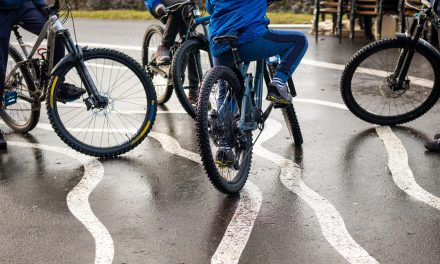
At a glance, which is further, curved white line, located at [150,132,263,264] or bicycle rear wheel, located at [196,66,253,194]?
bicycle rear wheel, located at [196,66,253,194]

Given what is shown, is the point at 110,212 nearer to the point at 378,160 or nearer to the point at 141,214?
the point at 141,214

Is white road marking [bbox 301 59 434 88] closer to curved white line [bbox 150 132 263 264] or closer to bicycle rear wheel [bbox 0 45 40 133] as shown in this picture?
curved white line [bbox 150 132 263 264]

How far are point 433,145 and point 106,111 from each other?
9.35 feet

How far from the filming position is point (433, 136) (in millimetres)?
7414

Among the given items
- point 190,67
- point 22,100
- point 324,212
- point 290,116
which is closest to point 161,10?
point 190,67

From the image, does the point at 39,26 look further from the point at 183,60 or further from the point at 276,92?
the point at 276,92

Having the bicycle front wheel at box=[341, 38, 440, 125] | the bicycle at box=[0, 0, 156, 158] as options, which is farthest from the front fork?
the bicycle front wheel at box=[341, 38, 440, 125]

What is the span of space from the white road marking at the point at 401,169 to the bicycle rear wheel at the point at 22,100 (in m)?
3.25

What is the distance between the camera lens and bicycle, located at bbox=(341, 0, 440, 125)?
759 cm

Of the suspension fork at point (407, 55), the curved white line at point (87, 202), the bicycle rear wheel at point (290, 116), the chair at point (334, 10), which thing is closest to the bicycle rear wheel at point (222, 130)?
the curved white line at point (87, 202)

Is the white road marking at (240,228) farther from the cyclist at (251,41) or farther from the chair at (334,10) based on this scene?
the chair at (334,10)

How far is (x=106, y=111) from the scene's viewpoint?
7168 millimetres

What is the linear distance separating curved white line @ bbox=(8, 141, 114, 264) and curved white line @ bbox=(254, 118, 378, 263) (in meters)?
1.37

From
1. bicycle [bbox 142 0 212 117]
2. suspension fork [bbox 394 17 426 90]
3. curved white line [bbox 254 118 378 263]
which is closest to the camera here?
curved white line [bbox 254 118 378 263]
